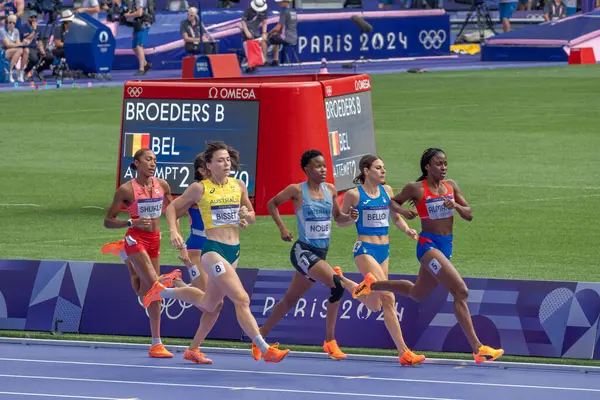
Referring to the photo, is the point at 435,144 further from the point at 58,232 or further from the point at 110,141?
the point at 58,232

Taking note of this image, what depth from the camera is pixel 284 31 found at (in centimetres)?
4494

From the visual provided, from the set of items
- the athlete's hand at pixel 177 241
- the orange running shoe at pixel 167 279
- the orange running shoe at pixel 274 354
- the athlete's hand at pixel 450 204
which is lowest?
the orange running shoe at pixel 274 354

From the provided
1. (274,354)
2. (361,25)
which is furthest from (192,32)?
(274,354)

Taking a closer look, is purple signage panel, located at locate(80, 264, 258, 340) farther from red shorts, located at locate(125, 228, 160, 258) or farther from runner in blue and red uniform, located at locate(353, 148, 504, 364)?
runner in blue and red uniform, located at locate(353, 148, 504, 364)

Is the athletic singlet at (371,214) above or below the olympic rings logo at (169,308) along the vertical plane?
above

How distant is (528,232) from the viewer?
1812cm

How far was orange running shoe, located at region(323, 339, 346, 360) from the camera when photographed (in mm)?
12336

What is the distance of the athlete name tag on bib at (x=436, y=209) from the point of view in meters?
12.1

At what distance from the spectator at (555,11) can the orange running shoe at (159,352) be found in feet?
140

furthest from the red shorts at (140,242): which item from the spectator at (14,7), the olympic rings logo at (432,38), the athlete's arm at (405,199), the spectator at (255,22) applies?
the olympic rings logo at (432,38)

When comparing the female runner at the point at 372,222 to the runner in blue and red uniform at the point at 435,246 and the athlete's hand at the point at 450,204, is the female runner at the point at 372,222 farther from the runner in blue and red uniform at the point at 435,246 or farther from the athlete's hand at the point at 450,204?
the athlete's hand at the point at 450,204

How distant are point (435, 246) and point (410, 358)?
0.93 m

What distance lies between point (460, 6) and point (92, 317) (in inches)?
2033

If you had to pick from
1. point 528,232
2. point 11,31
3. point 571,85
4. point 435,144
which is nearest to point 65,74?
point 11,31
